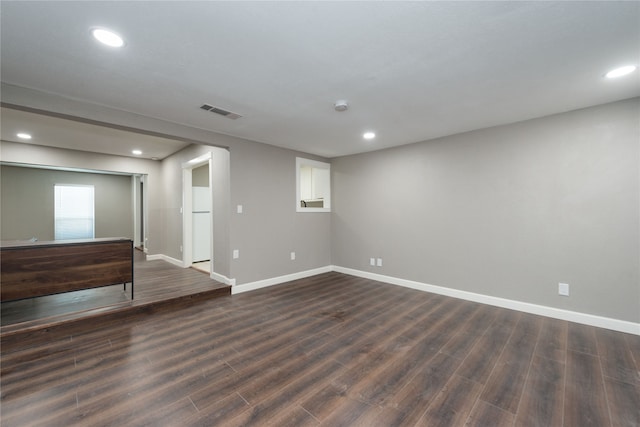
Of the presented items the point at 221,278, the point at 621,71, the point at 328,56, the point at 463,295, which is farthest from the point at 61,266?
the point at 621,71

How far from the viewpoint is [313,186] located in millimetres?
6016

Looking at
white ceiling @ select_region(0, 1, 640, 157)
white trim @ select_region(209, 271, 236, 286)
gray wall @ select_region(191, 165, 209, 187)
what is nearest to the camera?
→ white ceiling @ select_region(0, 1, 640, 157)

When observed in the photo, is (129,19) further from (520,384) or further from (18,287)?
(520,384)

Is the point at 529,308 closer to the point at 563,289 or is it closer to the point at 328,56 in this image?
the point at 563,289

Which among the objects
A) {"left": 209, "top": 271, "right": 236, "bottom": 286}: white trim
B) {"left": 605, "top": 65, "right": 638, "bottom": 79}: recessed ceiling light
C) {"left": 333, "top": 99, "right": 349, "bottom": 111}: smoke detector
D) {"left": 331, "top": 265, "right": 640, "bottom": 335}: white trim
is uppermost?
{"left": 605, "top": 65, "right": 638, "bottom": 79}: recessed ceiling light

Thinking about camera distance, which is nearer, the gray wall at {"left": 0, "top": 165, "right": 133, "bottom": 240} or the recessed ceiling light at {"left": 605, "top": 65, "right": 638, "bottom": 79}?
the recessed ceiling light at {"left": 605, "top": 65, "right": 638, "bottom": 79}

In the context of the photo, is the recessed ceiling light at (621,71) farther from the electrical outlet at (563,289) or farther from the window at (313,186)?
the window at (313,186)

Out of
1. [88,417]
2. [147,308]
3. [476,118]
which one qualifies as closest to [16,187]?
[147,308]

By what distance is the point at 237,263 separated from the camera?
160 inches

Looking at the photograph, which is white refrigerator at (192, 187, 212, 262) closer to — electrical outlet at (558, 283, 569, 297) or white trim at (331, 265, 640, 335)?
white trim at (331, 265, 640, 335)

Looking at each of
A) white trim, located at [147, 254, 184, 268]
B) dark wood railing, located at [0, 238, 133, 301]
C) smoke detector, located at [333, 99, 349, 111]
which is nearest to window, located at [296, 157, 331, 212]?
smoke detector, located at [333, 99, 349, 111]

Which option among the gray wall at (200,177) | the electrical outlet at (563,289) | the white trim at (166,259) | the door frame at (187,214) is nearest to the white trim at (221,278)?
the door frame at (187,214)

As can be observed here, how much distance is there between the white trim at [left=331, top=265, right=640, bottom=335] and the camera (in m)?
2.71

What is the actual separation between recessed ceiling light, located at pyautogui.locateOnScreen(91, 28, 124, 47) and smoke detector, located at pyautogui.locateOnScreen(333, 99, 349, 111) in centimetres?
183
